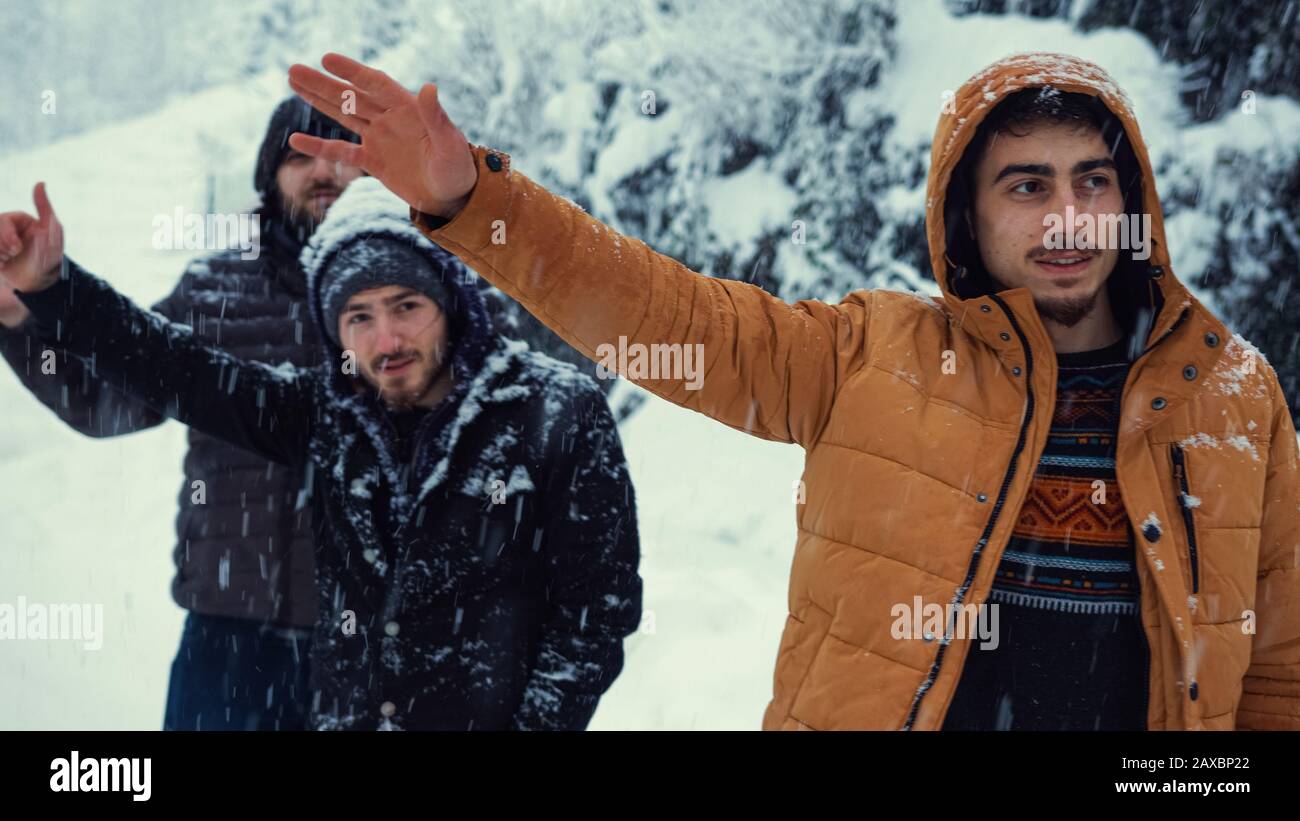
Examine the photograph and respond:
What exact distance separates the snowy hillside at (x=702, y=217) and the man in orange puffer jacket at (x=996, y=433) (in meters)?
2.97

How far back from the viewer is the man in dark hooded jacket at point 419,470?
7.51 feet

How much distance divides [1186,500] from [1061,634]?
32 centimetres

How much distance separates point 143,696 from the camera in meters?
4.85

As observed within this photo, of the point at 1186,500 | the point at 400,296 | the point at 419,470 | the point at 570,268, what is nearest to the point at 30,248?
the point at 400,296

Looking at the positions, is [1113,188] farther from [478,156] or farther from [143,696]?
[143,696]

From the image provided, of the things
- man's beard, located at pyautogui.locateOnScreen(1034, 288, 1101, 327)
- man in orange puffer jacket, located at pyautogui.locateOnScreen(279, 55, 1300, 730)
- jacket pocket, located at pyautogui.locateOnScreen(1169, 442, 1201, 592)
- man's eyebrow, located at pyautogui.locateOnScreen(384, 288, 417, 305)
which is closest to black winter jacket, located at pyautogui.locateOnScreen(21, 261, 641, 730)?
man's eyebrow, located at pyautogui.locateOnScreen(384, 288, 417, 305)

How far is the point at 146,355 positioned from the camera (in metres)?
2.40

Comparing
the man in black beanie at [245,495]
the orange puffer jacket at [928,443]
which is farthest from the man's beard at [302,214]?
the orange puffer jacket at [928,443]

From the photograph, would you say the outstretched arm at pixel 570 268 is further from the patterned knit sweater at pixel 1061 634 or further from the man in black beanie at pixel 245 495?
the man in black beanie at pixel 245 495

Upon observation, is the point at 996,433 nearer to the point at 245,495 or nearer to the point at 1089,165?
the point at 1089,165

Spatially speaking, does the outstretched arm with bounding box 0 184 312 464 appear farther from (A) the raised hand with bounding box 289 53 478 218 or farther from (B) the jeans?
(A) the raised hand with bounding box 289 53 478 218

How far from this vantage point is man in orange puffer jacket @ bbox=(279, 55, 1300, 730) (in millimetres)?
1661
